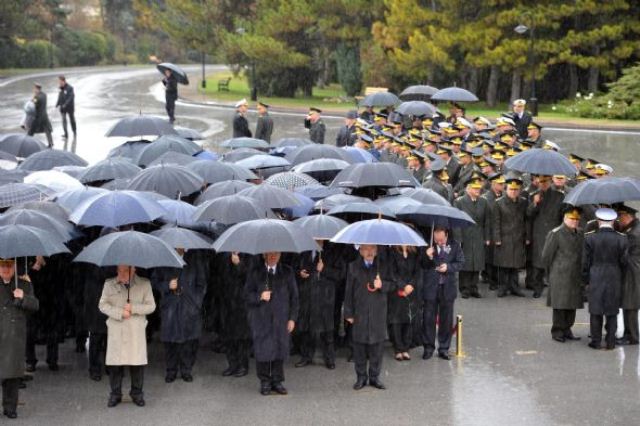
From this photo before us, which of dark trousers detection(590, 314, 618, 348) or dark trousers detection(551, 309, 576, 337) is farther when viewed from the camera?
dark trousers detection(551, 309, 576, 337)

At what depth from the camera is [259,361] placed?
11188 mm

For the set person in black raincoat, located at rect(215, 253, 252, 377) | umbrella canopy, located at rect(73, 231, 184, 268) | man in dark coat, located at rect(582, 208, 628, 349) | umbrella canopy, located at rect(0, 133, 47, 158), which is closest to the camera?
umbrella canopy, located at rect(73, 231, 184, 268)

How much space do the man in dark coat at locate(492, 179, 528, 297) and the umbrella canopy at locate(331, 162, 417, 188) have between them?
2.45 m

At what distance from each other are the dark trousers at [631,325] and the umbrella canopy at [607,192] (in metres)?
1.32

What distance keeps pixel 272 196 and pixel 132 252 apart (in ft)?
8.44

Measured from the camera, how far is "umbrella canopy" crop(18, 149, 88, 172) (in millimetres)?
15883

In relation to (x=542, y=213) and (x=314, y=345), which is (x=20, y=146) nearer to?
(x=314, y=345)

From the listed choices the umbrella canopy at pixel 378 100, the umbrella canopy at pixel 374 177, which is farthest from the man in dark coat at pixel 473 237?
the umbrella canopy at pixel 378 100

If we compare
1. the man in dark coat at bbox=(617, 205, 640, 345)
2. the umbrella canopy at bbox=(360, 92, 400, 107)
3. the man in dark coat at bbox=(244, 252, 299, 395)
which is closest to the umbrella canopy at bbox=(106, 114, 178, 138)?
the umbrella canopy at bbox=(360, 92, 400, 107)

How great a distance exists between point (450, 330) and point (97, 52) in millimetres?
81585

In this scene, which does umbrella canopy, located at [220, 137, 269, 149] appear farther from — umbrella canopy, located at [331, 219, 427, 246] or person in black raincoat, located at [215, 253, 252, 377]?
umbrella canopy, located at [331, 219, 427, 246]

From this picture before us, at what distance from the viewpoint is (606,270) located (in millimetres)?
12898

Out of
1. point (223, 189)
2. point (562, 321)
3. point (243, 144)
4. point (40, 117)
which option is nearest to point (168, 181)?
point (223, 189)

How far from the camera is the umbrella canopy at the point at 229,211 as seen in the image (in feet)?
38.6
